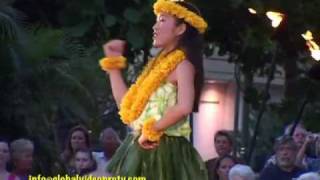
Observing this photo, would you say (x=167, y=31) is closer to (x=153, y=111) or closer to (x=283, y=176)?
(x=153, y=111)

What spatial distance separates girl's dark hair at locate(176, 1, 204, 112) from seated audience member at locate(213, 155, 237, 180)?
2569 millimetres

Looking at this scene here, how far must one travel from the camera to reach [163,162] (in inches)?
185

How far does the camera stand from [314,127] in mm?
8852

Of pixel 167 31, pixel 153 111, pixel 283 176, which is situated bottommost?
pixel 283 176

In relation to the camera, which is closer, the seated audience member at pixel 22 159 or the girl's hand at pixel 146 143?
the girl's hand at pixel 146 143

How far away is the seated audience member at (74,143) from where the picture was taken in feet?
24.2

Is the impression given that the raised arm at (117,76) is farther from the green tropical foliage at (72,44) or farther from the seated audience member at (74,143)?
the seated audience member at (74,143)

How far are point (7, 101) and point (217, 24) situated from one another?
2.04m

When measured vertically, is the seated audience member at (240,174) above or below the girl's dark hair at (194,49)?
below

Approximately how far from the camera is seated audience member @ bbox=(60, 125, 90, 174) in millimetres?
7365

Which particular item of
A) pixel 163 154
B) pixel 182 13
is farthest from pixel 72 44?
pixel 163 154

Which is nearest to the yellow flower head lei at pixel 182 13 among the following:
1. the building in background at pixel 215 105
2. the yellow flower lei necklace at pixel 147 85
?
the yellow flower lei necklace at pixel 147 85

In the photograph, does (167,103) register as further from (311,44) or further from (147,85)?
(311,44)

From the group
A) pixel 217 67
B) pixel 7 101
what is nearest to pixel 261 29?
pixel 7 101
